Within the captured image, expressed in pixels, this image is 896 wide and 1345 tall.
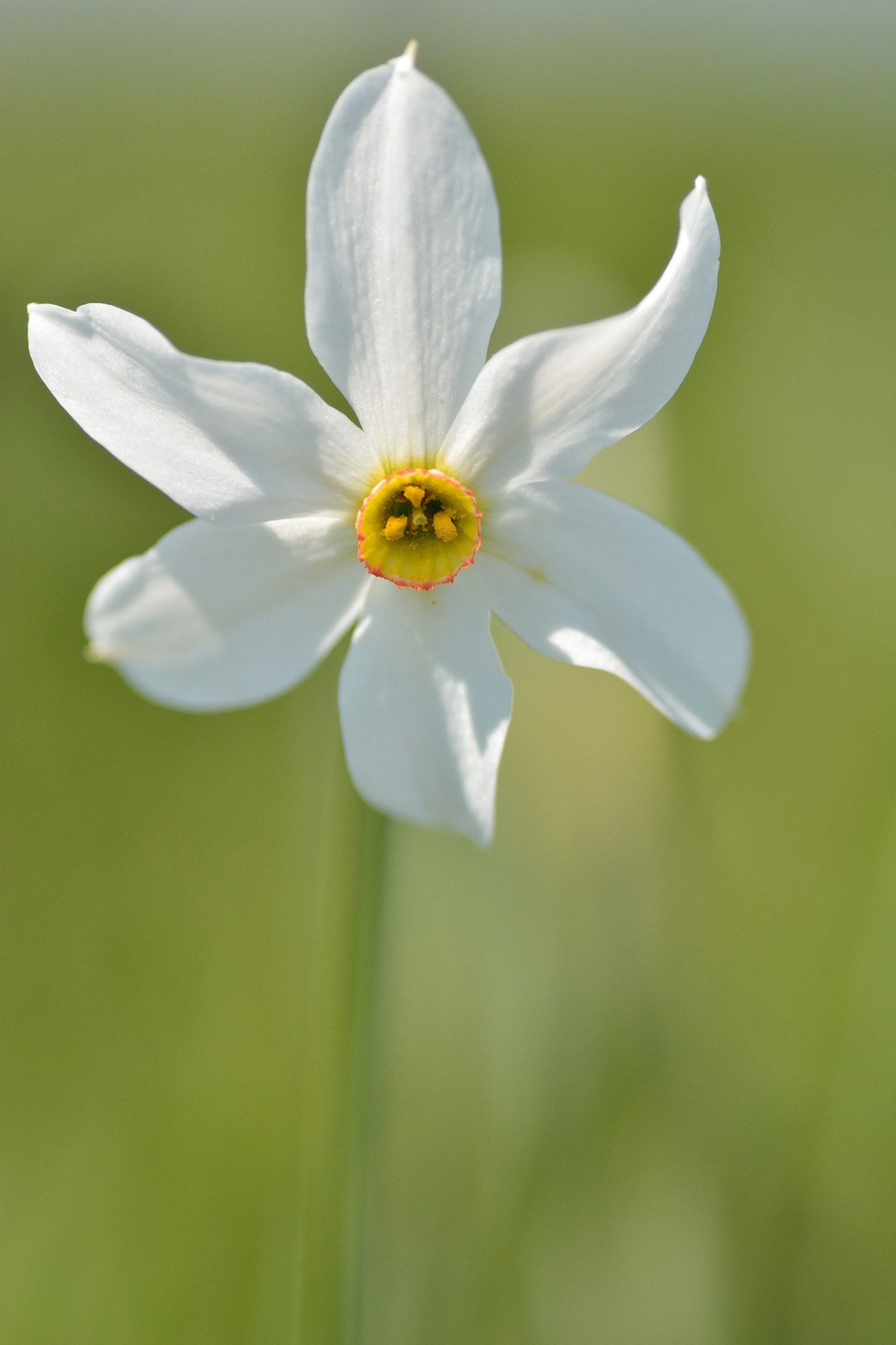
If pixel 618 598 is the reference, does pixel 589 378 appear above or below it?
above

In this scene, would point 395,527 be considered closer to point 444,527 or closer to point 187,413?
point 444,527

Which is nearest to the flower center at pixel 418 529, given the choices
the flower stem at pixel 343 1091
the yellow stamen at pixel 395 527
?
the yellow stamen at pixel 395 527

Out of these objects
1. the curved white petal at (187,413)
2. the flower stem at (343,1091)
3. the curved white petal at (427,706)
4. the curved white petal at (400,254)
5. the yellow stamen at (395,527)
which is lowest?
the flower stem at (343,1091)

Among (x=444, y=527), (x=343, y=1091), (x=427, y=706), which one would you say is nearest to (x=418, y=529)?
(x=444, y=527)

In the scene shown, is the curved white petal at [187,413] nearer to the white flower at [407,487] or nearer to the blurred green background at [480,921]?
the white flower at [407,487]

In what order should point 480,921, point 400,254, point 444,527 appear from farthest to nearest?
point 480,921, point 444,527, point 400,254

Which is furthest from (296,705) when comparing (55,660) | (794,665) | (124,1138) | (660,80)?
(660,80)

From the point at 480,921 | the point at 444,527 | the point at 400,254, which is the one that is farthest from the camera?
the point at 480,921
